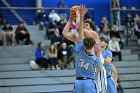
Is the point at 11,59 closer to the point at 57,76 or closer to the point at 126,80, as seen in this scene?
the point at 57,76

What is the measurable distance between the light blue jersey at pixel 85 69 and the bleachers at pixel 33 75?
531cm

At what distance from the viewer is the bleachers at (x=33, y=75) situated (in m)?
11.3

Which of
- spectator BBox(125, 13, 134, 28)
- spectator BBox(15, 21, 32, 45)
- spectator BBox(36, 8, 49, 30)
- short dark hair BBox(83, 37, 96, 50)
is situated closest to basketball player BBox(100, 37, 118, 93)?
short dark hair BBox(83, 37, 96, 50)

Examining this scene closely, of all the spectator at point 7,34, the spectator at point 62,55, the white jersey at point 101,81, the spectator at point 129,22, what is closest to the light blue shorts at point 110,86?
the white jersey at point 101,81

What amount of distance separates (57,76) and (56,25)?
2.90 metres

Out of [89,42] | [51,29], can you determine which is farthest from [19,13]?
[89,42]

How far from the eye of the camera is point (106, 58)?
682 centimetres

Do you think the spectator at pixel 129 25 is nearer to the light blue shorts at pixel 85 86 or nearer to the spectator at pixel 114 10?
the spectator at pixel 114 10

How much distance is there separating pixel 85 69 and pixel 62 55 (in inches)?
269

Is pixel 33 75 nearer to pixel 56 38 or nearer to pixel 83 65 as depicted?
pixel 56 38

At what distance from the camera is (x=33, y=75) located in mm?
11891

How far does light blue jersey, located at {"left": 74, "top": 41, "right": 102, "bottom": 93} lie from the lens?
5840 mm

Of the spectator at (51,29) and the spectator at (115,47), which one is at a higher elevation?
the spectator at (51,29)

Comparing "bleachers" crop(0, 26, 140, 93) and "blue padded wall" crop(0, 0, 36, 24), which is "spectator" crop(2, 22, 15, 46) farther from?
"blue padded wall" crop(0, 0, 36, 24)
